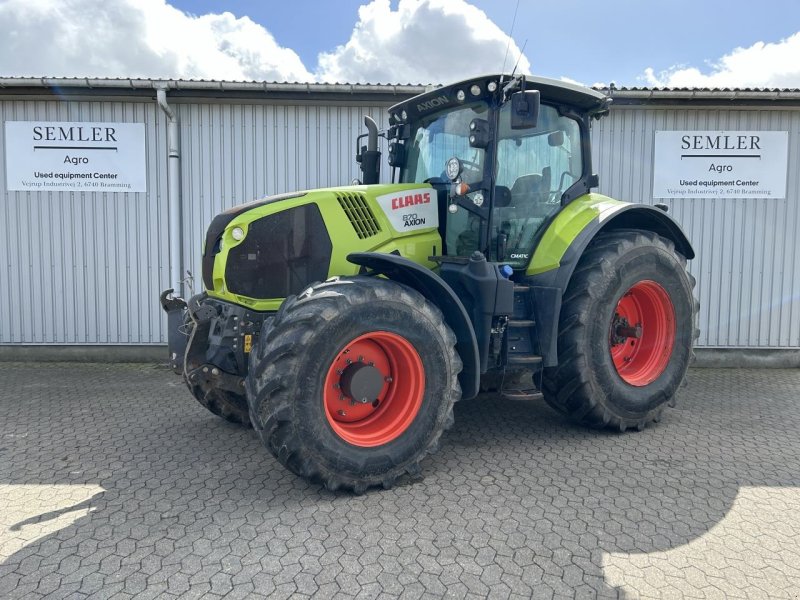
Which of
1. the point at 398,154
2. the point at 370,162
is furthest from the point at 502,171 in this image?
the point at 370,162

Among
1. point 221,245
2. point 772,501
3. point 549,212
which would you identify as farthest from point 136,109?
point 772,501

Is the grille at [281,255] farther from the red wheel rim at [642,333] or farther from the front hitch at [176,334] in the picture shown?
the red wheel rim at [642,333]

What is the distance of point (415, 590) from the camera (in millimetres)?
2723

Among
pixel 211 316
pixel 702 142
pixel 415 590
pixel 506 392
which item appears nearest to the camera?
pixel 415 590

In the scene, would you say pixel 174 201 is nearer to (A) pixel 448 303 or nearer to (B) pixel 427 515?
(A) pixel 448 303

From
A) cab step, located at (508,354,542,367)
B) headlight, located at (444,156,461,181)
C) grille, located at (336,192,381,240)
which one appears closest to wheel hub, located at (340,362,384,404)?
grille, located at (336,192,381,240)

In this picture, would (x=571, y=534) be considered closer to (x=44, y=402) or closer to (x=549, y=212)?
(x=549, y=212)

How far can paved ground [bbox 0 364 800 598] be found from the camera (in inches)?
110

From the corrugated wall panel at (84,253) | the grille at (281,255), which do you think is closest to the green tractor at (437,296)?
the grille at (281,255)

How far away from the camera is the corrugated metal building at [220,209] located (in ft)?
25.9

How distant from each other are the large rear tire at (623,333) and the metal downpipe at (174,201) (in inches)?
201

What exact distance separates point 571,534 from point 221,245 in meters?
2.85

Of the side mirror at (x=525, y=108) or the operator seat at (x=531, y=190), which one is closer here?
the side mirror at (x=525, y=108)

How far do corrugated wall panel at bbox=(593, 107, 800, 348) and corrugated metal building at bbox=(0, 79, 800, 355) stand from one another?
0.01 meters
